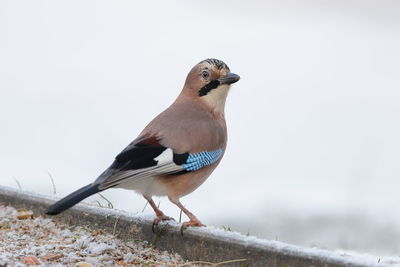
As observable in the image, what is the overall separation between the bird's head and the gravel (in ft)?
3.96

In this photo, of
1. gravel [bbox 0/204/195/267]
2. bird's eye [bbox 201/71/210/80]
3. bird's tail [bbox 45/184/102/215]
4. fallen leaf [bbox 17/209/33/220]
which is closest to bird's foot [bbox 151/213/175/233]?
gravel [bbox 0/204/195/267]

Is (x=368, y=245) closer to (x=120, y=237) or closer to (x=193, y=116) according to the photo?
(x=193, y=116)

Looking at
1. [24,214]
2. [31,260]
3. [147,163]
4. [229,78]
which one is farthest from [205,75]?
[31,260]

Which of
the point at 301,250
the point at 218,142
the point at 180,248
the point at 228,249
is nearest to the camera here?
the point at 301,250

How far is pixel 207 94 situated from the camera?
17.2ft

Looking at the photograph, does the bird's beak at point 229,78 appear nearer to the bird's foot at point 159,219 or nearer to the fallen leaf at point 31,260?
the bird's foot at point 159,219

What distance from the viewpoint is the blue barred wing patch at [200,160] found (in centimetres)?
462

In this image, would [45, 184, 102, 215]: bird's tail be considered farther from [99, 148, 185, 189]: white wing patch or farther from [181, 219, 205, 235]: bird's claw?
[181, 219, 205, 235]: bird's claw

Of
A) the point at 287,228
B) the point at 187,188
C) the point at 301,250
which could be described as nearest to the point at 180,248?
the point at 187,188

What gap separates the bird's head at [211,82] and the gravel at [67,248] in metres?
1.21

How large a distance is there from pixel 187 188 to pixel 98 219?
1.75 feet

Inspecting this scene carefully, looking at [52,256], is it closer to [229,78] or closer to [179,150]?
[179,150]

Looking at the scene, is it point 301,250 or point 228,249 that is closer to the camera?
point 301,250

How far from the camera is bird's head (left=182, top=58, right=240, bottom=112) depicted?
5.18m
